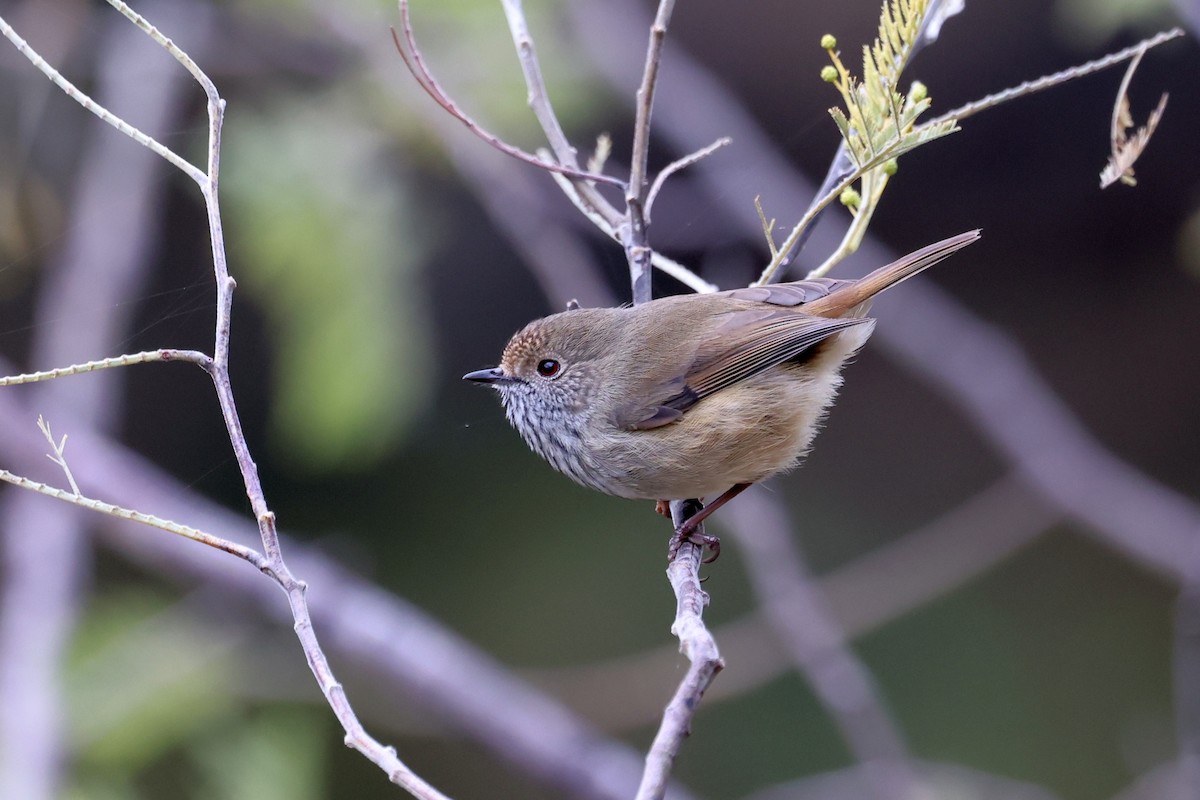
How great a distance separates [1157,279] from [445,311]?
337 centimetres

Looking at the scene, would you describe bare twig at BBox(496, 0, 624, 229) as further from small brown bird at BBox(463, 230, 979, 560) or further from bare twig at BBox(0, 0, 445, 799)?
bare twig at BBox(0, 0, 445, 799)

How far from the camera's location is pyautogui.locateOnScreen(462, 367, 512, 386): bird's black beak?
9.45 feet

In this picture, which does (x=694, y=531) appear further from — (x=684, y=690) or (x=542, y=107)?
(x=684, y=690)

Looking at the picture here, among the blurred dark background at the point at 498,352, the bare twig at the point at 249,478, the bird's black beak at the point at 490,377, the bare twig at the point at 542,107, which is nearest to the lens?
the bare twig at the point at 249,478

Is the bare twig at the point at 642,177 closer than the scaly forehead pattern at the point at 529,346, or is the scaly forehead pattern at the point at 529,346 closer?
the bare twig at the point at 642,177

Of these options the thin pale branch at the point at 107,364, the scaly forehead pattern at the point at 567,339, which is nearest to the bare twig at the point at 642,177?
the scaly forehead pattern at the point at 567,339

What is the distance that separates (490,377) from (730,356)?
2.12 feet

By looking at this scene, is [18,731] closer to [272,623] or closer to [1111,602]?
[272,623]

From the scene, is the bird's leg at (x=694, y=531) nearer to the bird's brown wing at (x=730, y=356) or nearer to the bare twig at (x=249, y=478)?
the bird's brown wing at (x=730, y=356)

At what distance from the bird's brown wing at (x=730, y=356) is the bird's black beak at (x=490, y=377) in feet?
1.18

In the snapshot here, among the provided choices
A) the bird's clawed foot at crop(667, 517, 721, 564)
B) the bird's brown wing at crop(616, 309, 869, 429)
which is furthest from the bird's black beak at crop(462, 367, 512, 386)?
the bird's clawed foot at crop(667, 517, 721, 564)

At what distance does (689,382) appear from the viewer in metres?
2.83

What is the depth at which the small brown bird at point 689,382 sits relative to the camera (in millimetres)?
2672

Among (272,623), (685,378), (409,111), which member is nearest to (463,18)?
(409,111)
